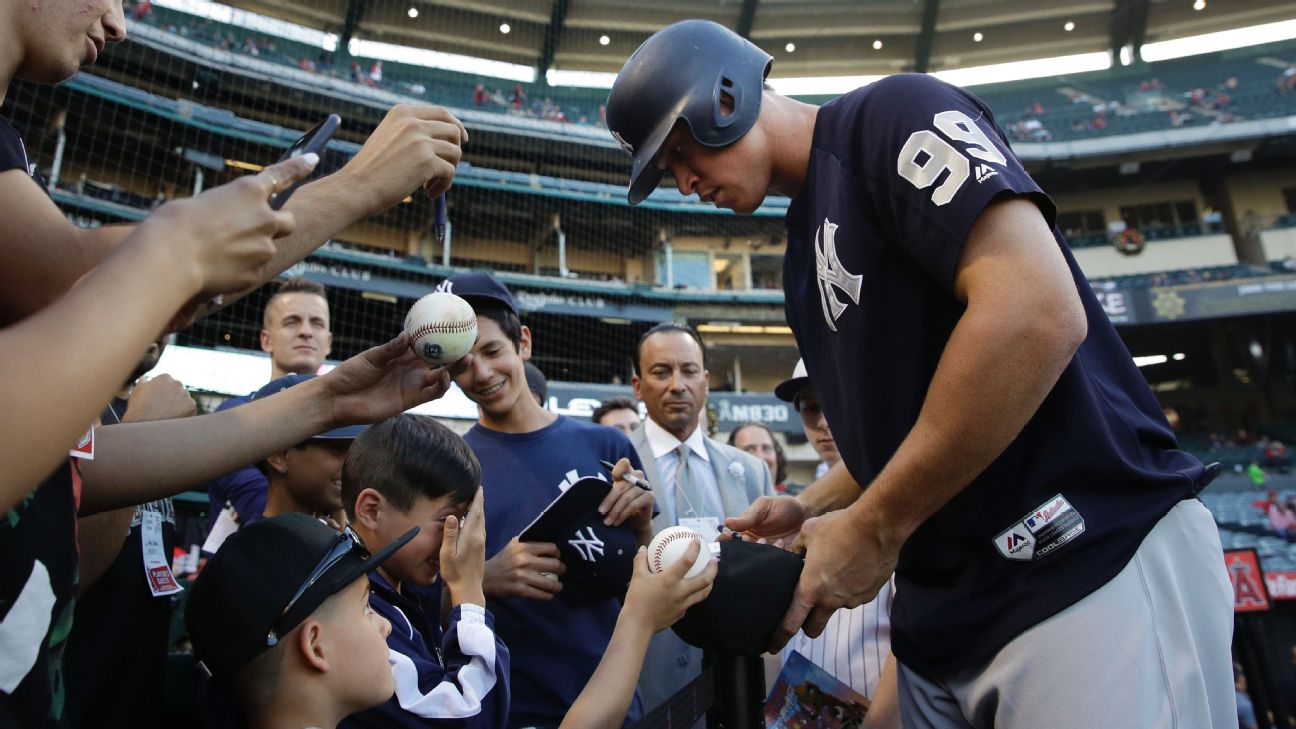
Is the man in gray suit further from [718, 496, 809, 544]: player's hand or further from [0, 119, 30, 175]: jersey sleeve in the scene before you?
[0, 119, 30, 175]: jersey sleeve

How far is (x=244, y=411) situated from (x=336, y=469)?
101cm

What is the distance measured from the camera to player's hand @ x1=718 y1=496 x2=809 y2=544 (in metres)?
1.88

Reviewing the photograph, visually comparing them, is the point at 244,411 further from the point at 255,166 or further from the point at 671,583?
the point at 255,166

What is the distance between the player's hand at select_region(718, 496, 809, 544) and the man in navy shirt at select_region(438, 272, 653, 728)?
47 cm

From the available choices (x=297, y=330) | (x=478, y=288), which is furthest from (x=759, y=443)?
(x=478, y=288)

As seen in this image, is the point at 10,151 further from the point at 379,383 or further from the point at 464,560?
the point at 464,560

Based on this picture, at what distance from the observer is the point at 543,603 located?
2424 millimetres

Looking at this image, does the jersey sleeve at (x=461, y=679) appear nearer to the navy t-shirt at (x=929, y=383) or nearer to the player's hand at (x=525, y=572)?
the player's hand at (x=525, y=572)

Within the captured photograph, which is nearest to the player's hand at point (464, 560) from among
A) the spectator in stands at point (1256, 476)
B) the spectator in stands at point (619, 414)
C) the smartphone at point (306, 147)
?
the smartphone at point (306, 147)

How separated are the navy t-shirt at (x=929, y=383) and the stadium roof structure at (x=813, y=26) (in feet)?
94.5

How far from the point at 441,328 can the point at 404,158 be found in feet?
1.67

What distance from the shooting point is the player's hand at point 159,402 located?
231 centimetres

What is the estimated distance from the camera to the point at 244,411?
170cm

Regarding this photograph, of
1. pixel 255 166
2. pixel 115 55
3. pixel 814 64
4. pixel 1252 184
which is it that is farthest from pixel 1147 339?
pixel 115 55
